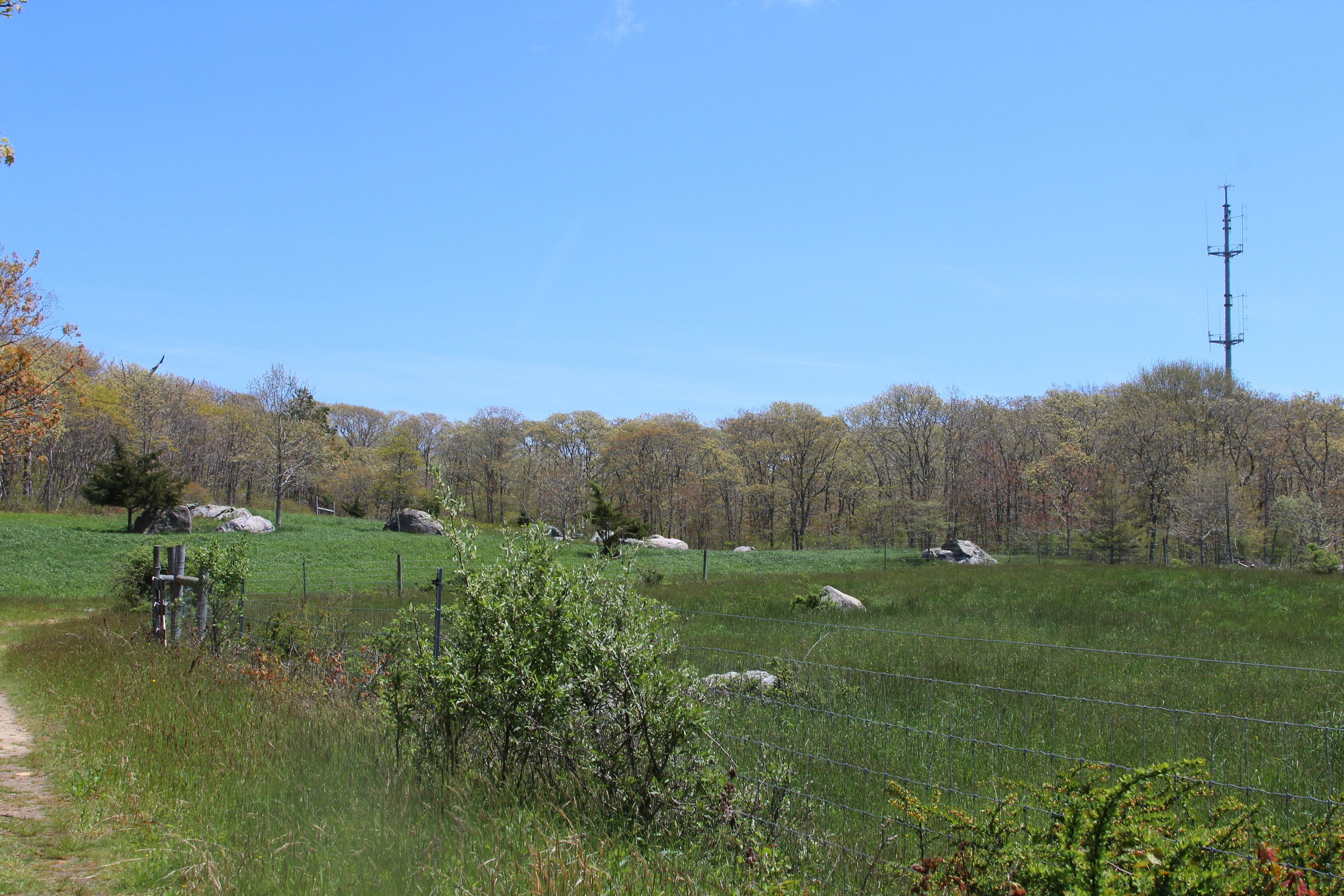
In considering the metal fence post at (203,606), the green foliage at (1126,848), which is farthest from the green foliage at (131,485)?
the green foliage at (1126,848)

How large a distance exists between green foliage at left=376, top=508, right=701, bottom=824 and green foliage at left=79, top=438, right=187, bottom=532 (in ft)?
115

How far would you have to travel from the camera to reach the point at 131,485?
110ft

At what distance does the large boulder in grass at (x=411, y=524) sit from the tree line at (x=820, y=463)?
1.68 metres

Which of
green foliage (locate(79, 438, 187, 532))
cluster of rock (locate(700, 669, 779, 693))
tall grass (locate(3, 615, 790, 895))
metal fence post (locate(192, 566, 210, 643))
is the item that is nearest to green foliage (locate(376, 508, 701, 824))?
tall grass (locate(3, 615, 790, 895))

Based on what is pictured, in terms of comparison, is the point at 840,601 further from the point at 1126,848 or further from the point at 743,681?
the point at 1126,848

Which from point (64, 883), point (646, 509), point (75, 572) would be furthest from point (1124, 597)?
point (646, 509)

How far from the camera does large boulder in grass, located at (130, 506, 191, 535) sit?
3431cm

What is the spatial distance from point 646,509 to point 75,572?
42.2 meters

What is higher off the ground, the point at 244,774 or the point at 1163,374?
the point at 1163,374

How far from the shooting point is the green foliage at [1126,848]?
2.58m

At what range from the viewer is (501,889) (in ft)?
10.6

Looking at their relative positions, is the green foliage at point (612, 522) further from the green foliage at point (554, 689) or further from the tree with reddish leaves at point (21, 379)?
the green foliage at point (554, 689)

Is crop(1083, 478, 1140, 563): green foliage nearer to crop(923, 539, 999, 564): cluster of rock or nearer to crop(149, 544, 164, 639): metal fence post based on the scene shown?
crop(923, 539, 999, 564): cluster of rock

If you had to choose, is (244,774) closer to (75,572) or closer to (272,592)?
(272,592)
